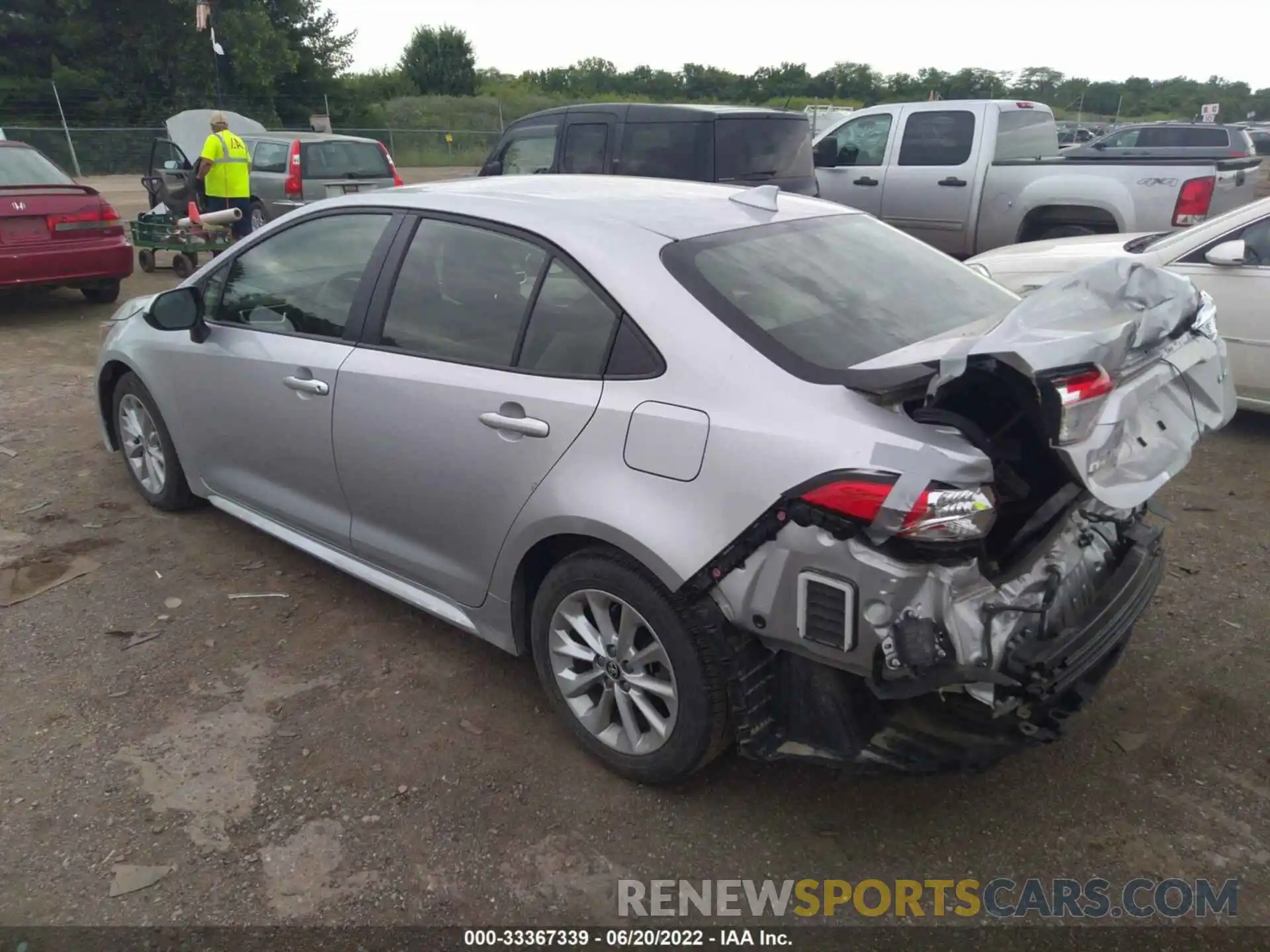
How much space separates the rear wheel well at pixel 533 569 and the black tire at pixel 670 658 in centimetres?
5

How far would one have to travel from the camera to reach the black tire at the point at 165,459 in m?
4.39

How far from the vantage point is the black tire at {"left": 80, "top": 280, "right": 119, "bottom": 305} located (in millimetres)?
9492

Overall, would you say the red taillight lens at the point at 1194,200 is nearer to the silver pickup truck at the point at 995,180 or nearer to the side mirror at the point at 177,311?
the silver pickup truck at the point at 995,180

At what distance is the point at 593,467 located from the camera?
257 cm

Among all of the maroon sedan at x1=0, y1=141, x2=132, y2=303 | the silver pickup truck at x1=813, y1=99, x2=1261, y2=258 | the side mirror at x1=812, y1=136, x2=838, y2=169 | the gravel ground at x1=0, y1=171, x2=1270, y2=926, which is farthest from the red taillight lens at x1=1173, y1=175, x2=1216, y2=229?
the maroon sedan at x1=0, y1=141, x2=132, y2=303

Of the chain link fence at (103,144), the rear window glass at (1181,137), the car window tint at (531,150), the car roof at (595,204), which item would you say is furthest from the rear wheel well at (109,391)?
the chain link fence at (103,144)

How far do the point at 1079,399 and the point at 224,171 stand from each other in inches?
429

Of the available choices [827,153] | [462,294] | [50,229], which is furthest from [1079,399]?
[50,229]

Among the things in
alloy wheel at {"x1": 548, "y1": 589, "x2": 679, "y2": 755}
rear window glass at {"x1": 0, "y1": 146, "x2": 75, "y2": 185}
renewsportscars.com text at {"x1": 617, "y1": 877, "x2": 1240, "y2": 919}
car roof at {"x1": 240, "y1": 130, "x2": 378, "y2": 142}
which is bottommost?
renewsportscars.com text at {"x1": 617, "y1": 877, "x2": 1240, "y2": 919}

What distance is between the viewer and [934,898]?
239 centimetres

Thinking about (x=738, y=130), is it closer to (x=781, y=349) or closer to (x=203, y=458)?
(x=203, y=458)

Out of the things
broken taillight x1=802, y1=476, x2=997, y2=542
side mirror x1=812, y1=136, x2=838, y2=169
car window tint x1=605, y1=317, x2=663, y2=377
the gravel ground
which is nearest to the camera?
broken taillight x1=802, y1=476, x2=997, y2=542

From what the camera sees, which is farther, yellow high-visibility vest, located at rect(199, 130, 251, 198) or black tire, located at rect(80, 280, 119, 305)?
yellow high-visibility vest, located at rect(199, 130, 251, 198)

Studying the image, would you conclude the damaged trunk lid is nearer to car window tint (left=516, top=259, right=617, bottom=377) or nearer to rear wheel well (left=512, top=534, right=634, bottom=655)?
car window tint (left=516, top=259, right=617, bottom=377)
